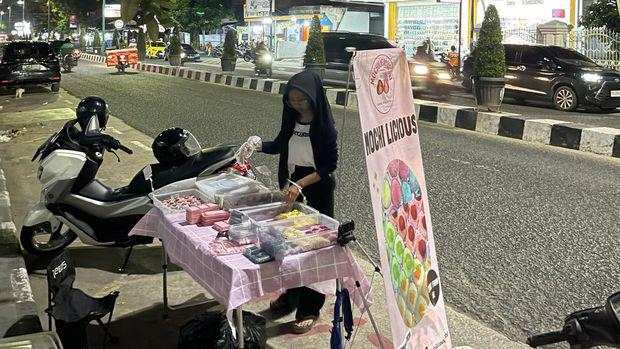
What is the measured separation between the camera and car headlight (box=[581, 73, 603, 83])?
14211 millimetres

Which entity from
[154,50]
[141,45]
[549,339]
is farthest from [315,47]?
[154,50]

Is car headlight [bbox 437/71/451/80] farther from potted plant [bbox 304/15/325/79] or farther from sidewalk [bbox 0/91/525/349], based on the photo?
sidewalk [bbox 0/91/525/349]

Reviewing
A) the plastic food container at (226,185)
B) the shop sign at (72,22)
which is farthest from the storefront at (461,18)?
the shop sign at (72,22)

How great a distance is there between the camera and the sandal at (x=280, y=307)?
3998mm

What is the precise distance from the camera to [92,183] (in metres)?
5.09

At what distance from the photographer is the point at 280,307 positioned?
13.2 feet

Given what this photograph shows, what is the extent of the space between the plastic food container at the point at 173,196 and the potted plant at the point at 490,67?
33.6ft

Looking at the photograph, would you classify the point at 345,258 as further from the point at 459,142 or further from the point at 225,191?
the point at 459,142

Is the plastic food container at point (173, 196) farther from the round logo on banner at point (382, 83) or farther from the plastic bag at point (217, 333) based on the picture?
the round logo on banner at point (382, 83)

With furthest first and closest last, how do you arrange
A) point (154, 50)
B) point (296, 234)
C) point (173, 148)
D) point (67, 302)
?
point (154, 50), point (173, 148), point (67, 302), point (296, 234)

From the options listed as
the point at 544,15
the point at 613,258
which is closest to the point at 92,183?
the point at 613,258

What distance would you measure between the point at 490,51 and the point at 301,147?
10.1 meters

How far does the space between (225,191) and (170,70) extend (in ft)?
88.9

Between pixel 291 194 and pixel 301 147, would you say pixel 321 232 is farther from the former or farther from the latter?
pixel 301 147
